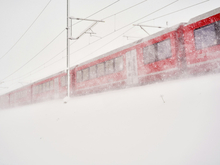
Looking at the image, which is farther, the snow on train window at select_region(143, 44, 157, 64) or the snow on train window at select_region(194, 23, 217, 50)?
the snow on train window at select_region(143, 44, 157, 64)

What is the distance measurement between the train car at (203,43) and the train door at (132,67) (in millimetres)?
2681

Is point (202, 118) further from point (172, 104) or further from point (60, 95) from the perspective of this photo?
point (60, 95)

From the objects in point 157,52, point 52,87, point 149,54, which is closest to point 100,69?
point 149,54

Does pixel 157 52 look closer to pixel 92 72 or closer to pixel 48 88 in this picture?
pixel 92 72

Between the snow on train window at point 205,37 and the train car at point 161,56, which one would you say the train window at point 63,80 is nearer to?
the train car at point 161,56

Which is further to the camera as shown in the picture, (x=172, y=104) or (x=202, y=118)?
(x=172, y=104)

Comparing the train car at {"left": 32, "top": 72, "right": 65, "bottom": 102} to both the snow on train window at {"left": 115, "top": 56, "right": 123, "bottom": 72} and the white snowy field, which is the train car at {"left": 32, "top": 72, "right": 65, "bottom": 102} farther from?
the white snowy field

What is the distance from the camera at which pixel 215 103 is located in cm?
278

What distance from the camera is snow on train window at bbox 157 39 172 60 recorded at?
295 inches

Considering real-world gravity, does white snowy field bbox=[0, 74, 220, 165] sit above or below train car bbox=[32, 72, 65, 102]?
below

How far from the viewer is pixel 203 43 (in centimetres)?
633

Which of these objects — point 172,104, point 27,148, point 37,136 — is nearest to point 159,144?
point 172,104

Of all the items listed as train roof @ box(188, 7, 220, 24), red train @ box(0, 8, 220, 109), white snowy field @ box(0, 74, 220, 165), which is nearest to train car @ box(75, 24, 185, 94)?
red train @ box(0, 8, 220, 109)

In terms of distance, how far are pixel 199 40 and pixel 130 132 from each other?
5.41 metres
